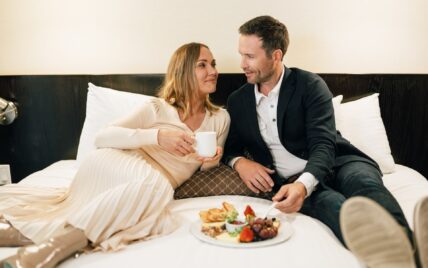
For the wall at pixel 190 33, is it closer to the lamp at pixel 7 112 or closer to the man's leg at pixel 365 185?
the lamp at pixel 7 112

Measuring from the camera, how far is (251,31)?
193 cm

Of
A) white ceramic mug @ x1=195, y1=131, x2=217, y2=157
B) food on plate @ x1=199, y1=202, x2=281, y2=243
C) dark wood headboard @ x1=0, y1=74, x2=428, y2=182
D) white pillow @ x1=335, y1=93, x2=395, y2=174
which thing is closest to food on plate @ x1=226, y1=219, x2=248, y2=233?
food on plate @ x1=199, y1=202, x2=281, y2=243

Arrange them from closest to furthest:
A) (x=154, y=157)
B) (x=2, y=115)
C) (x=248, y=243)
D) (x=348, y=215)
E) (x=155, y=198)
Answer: (x=348, y=215)
(x=248, y=243)
(x=155, y=198)
(x=154, y=157)
(x=2, y=115)

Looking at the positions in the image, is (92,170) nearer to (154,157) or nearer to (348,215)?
(154,157)

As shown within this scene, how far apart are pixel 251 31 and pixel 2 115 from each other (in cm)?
150

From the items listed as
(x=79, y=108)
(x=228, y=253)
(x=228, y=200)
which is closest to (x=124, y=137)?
(x=228, y=200)

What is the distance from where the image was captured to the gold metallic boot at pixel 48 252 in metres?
1.16

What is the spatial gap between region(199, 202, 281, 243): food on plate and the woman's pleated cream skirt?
5.1 inches

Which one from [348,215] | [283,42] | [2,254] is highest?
[283,42]

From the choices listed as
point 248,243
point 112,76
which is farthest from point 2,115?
point 248,243

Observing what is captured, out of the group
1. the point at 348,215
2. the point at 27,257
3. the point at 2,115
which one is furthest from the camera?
the point at 2,115

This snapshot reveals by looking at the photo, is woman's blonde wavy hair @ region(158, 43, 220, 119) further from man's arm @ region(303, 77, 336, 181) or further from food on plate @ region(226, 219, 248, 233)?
food on plate @ region(226, 219, 248, 233)

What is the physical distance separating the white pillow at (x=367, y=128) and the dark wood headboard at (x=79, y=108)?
0.16 metres

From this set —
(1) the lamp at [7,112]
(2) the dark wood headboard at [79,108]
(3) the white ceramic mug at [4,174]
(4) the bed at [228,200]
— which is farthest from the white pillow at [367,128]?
(3) the white ceramic mug at [4,174]
